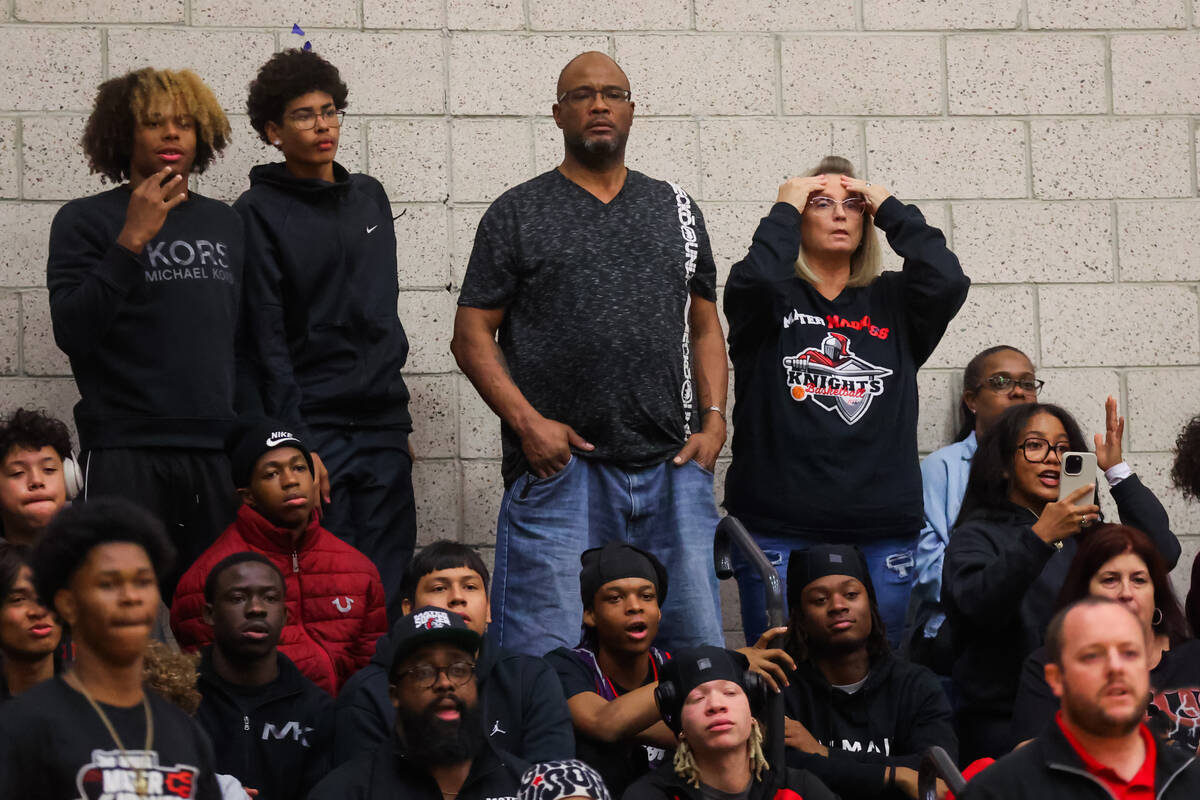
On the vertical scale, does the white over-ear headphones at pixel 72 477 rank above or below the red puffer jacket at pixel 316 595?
above

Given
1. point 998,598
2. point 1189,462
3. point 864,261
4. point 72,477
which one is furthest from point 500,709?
point 1189,462

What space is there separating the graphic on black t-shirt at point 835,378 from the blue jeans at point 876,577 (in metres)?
0.40

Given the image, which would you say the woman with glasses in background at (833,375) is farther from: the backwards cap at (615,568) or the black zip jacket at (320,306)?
the black zip jacket at (320,306)

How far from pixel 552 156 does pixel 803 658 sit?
7.90ft

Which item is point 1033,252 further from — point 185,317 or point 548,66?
point 185,317

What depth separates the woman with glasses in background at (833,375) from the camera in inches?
211

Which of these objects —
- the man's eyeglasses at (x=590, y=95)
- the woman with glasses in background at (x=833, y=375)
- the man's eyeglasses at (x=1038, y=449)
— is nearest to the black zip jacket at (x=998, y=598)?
the man's eyeglasses at (x=1038, y=449)

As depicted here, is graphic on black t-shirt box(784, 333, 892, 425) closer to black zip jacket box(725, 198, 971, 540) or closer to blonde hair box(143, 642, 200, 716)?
black zip jacket box(725, 198, 971, 540)

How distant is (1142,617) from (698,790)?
3.98ft

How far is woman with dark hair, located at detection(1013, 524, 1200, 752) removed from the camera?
4.62 metres

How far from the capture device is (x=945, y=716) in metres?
4.90

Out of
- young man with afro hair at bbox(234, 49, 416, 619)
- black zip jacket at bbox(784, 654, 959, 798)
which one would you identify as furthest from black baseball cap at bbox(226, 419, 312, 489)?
black zip jacket at bbox(784, 654, 959, 798)

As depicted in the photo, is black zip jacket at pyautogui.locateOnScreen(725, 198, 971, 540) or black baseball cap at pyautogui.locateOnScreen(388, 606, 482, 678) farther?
black zip jacket at pyautogui.locateOnScreen(725, 198, 971, 540)

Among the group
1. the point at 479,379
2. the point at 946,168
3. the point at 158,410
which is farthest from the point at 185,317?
the point at 946,168
